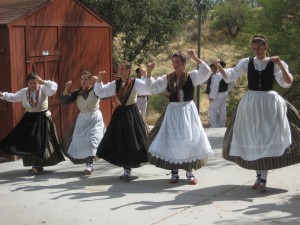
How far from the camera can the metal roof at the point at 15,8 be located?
423 inches

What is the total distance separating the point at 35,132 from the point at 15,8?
11.4ft

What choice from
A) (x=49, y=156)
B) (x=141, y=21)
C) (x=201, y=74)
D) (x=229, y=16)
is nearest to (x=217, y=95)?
(x=49, y=156)

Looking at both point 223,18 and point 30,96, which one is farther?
Answer: point 223,18

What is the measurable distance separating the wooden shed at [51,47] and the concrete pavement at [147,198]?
2086 millimetres

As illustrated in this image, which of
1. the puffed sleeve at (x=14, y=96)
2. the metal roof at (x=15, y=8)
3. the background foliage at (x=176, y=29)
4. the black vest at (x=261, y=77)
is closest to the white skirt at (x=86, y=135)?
the puffed sleeve at (x=14, y=96)

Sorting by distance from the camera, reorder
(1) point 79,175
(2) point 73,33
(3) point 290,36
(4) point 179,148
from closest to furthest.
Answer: (4) point 179,148, (1) point 79,175, (2) point 73,33, (3) point 290,36

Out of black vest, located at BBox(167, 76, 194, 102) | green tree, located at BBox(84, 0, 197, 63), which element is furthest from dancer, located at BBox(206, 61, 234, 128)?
green tree, located at BBox(84, 0, 197, 63)

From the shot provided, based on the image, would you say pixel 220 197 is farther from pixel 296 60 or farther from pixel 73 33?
pixel 296 60

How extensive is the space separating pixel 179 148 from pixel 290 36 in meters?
8.32

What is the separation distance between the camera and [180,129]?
7746 millimetres

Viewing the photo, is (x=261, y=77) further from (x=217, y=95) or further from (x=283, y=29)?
(x=283, y=29)

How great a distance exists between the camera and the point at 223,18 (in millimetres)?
43125

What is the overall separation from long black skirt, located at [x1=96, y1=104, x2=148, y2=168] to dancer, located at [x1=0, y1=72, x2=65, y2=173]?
40.5 inches

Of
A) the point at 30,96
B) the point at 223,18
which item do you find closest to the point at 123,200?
the point at 30,96
